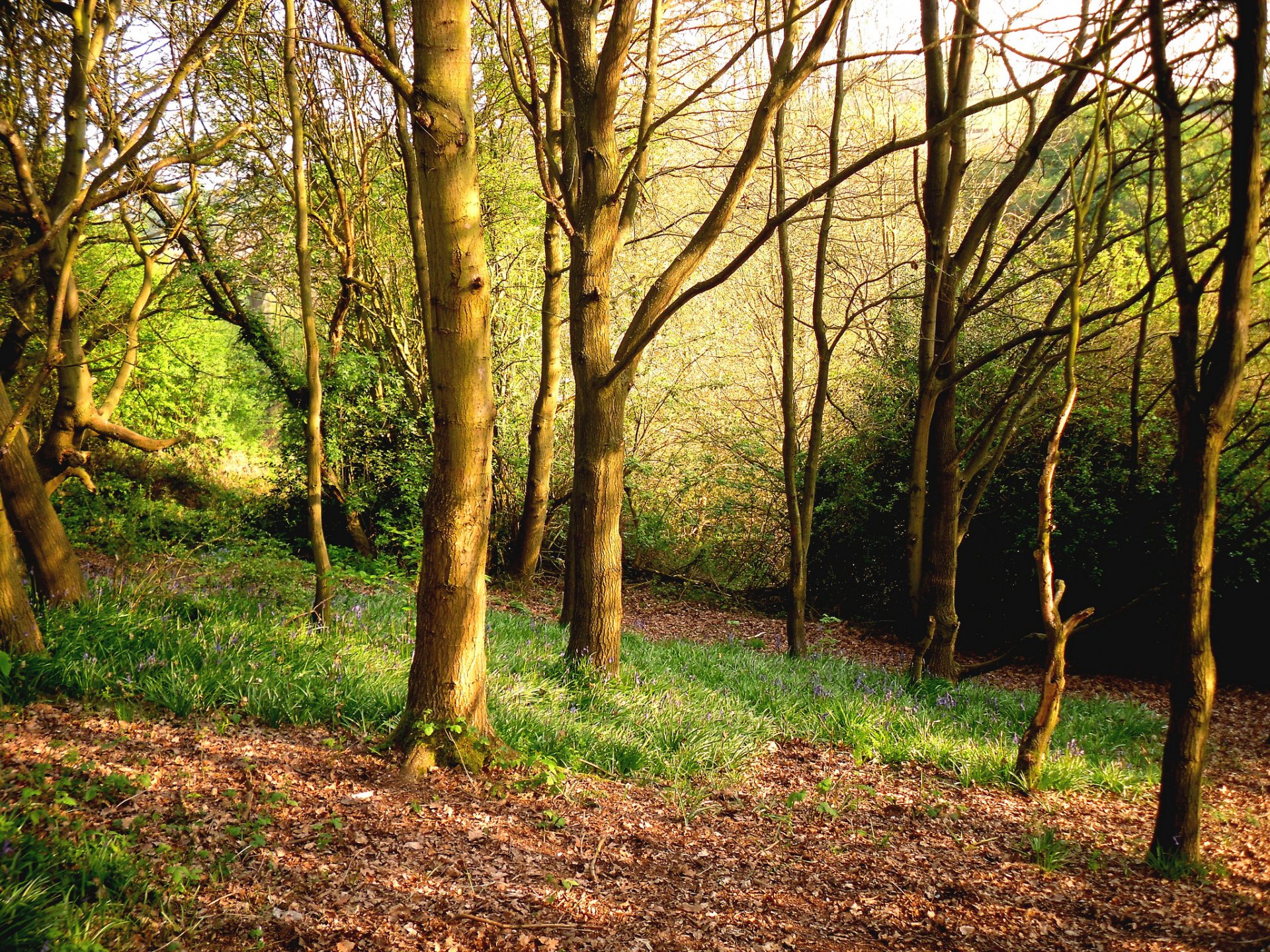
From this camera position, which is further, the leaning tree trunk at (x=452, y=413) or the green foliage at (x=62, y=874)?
the leaning tree trunk at (x=452, y=413)

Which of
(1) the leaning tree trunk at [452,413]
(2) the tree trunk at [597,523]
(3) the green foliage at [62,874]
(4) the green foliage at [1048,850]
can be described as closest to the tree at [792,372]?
(2) the tree trunk at [597,523]

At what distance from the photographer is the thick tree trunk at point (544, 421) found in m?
9.62

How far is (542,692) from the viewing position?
524 cm

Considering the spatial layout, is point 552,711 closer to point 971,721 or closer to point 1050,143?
point 971,721

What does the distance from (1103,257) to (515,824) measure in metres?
10.7

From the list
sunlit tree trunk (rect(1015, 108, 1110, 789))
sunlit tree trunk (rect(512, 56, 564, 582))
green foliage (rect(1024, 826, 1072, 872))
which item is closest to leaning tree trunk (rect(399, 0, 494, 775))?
green foliage (rect(1024, 826, 1072, 872))

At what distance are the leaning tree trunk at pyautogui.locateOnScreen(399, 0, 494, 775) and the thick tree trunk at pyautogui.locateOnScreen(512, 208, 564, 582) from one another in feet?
16.4

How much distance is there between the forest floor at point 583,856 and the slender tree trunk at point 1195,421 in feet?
1.47

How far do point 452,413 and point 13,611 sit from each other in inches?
93.6

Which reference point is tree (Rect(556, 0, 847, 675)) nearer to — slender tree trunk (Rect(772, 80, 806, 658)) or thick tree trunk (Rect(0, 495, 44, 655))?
slender tree trunk (Rect(772, 80, 806, 658))

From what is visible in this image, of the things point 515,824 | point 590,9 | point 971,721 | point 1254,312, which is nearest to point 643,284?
point 590,9

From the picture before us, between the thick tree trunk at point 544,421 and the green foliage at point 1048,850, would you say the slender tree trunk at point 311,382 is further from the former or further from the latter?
the green foliage at point 1048,850

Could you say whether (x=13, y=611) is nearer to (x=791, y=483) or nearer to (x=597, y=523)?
(x=597, y=523)

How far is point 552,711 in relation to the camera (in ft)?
15.8
